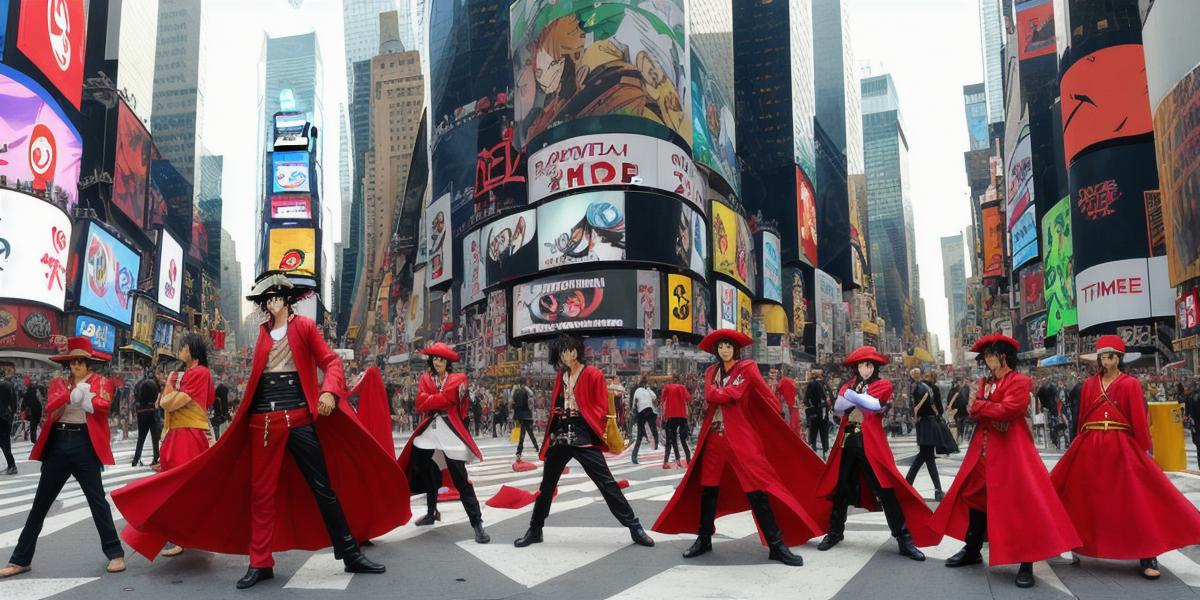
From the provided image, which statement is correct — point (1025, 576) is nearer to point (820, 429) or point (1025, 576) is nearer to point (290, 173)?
point (820, 429)

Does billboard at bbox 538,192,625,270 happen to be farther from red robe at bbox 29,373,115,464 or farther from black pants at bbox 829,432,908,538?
red robe at bbox 29,373,115,464

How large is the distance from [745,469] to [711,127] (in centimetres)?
6854

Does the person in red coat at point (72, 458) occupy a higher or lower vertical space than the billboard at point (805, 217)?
lower

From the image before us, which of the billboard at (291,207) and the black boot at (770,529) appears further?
the billboard at (291,207)

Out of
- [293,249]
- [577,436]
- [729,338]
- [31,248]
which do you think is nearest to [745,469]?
[729,338]

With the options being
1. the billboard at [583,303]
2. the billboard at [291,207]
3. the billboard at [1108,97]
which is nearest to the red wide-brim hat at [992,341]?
the billboard at [1108,97]

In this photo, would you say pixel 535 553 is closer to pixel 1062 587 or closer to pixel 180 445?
pixel 180 445

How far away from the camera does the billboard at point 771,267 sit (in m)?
81.3

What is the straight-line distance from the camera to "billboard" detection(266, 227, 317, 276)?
309 ft

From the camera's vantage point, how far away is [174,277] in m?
62.2

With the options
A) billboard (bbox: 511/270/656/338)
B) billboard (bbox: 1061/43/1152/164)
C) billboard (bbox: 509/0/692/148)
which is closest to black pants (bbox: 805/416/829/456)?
billboard (bbox: 1061/43/1152/164)

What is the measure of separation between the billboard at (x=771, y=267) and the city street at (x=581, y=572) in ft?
243

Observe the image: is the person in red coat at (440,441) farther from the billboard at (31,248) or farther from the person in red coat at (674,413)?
the billboard at (31,248)

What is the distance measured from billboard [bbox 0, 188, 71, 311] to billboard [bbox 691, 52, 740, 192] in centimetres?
3968
